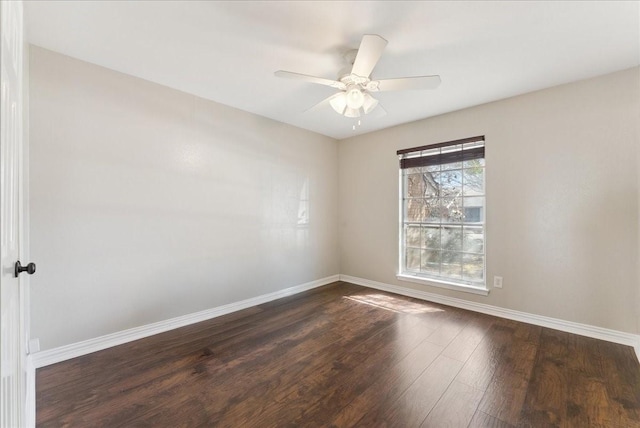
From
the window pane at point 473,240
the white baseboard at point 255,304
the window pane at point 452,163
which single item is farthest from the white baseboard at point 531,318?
the window pane at point 452,163

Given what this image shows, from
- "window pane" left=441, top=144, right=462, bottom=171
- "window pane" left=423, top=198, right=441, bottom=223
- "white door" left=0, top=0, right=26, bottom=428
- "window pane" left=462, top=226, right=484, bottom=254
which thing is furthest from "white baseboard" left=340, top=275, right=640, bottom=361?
"white door" left=0, top=0, right=26, bottom=428

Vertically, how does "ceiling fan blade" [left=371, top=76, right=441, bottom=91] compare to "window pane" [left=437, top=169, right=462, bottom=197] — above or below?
above

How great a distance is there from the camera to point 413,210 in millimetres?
3982

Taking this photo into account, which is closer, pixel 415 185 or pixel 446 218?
pixel 446 218

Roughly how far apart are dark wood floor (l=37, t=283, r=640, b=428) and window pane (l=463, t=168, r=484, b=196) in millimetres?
1470

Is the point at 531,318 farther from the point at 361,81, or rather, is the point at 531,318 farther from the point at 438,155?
the point at 361,81

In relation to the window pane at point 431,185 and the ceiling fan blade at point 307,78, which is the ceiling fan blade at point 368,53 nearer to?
the ceiling fan blade at point 307,78

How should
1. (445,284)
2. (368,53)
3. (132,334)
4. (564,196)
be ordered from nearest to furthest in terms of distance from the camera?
(368,53)
(132,334)
(564,196)
(445,284)

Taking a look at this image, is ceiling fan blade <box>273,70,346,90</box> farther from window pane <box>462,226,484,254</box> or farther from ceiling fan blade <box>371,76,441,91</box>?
window pane <box>462,226,484,254</box>

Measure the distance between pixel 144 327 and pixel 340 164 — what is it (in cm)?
344

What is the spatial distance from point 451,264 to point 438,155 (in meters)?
1.40

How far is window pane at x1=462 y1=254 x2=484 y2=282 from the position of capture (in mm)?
3361

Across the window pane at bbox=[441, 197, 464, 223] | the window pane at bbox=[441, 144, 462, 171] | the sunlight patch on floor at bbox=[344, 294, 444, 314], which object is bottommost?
the sunlight patch on floor at bbox=[344, 294, 444, 314]

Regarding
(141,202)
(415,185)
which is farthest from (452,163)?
(141,202)
